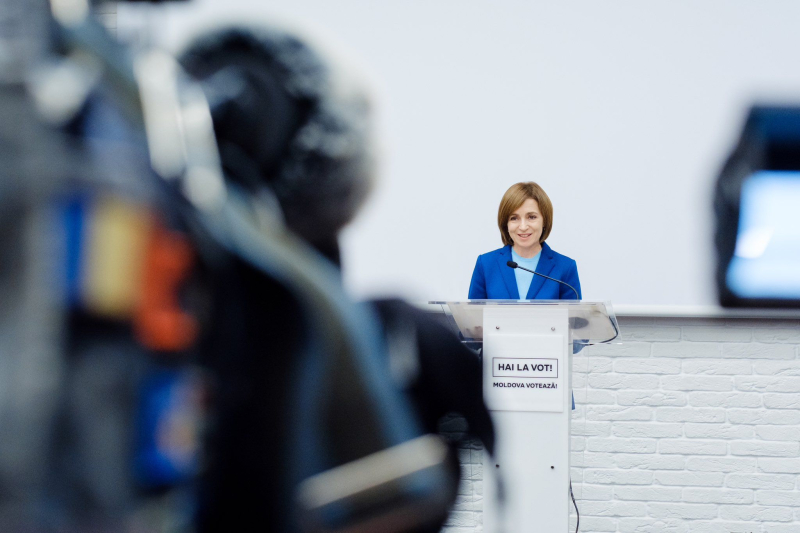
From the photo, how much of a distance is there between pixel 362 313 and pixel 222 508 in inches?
8.6


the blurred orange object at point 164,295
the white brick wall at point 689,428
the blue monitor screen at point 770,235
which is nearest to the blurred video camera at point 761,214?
the blue monitor screen at point 770,235

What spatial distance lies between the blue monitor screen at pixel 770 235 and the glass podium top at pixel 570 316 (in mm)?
755

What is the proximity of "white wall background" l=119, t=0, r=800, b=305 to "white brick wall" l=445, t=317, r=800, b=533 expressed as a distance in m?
0.17

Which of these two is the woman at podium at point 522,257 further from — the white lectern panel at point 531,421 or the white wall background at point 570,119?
the white lectern panel at point 531,421

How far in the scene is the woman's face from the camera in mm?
1861

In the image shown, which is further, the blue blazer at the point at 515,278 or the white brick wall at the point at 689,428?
the white brick wall at the point at 689,428

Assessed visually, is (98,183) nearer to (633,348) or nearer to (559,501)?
(559,501)

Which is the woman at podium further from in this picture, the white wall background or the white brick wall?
the white brick wall

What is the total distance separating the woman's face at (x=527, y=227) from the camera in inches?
73.3

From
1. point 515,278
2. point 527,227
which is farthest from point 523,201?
point 515,278

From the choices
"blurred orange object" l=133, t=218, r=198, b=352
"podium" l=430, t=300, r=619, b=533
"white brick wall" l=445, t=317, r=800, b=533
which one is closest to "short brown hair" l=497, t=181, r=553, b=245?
"white brick wall" l=445, t=317, r=800, b=533

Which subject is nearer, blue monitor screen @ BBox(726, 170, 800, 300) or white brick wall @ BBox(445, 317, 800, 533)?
blue monitor screen @ BBox(726, 170, 800, 300)

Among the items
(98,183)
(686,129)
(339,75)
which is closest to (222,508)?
(98,183)

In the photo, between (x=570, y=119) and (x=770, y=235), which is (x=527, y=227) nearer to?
(x=570, y=119)
